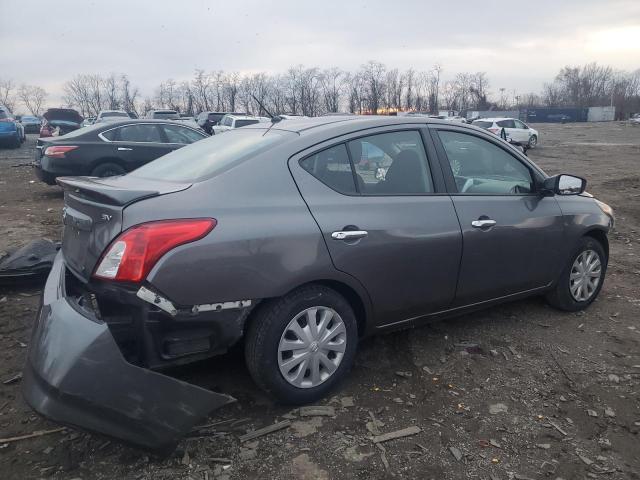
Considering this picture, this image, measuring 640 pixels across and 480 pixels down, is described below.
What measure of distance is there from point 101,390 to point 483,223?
255 centimetres

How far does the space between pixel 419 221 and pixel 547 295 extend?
6.03ft

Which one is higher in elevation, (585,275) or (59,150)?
(59,150)

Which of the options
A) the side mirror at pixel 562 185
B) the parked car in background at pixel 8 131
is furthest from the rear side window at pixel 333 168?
the parked car in background at pixel 8 131

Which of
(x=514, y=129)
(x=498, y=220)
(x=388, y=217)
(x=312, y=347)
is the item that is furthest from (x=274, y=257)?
(x=514, y=129)

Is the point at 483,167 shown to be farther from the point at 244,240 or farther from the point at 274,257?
the point at 244,240

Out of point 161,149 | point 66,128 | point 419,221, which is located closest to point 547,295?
point 419,221

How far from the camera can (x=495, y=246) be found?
361 centimetres

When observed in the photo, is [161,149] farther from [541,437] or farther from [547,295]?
[541,437]

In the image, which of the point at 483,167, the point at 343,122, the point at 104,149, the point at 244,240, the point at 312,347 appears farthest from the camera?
the point at 104,149

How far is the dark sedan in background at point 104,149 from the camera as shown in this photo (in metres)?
9.29

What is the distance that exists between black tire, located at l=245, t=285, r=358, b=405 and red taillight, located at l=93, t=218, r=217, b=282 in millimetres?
576

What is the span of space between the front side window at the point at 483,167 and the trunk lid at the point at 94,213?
6.27 feet

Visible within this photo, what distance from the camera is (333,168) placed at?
3.07 m

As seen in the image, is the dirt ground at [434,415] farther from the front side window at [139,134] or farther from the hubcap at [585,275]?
the front side window at [139,134]
